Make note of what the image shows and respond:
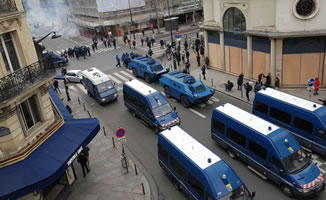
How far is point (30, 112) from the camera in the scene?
42.5ft

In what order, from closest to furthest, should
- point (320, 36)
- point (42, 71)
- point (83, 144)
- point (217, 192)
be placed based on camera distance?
point (217, 192) < point (42, 71) < point (83, 144) < point (320, 36)

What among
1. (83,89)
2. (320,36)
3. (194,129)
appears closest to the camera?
(194,129)

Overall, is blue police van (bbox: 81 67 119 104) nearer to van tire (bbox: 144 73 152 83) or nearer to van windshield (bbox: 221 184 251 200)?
van tire (bbox: 144 73 152 83)

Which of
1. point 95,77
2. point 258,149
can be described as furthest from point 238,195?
point 95,77

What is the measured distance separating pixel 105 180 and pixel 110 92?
1069 centimetres

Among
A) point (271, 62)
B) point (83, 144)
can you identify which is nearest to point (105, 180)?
point (83, 144)

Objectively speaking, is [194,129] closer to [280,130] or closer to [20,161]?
[280,130]

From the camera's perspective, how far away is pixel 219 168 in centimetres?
1159

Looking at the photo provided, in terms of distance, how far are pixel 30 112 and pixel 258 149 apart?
34.7 feet

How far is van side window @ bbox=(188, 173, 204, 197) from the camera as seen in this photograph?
11.6m

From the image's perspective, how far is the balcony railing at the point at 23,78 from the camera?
11.0 m

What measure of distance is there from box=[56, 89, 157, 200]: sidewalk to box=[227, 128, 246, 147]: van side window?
497cm

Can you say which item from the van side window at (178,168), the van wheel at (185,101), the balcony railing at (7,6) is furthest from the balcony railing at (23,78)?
the van wheel at (185,101)

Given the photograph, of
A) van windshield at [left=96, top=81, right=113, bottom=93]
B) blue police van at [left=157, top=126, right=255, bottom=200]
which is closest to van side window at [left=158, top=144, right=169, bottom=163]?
blue police van at [left=157, top=126, right=255, bottom=200]
